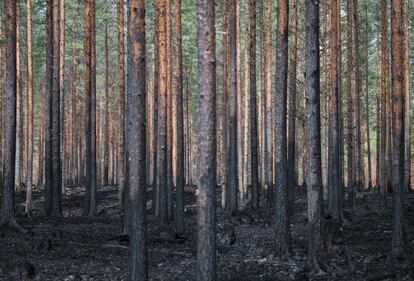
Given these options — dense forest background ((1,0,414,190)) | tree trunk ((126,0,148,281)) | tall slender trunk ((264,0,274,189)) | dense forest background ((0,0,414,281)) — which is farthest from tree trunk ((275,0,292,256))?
dense forest background ((1,0,414,190))

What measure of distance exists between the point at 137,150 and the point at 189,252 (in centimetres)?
545

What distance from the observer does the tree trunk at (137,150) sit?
8.27 metres

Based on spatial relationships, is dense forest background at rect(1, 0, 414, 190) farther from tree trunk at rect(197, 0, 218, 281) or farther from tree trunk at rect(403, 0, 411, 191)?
tree trunk at rect(197, 0, 218, 281)

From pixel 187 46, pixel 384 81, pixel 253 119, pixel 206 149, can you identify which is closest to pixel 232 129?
pixel 253 119

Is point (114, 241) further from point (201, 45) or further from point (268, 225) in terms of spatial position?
point (201, 45)

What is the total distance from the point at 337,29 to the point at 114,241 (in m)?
11.3

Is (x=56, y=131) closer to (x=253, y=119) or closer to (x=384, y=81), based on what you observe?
(x=253, y=119)

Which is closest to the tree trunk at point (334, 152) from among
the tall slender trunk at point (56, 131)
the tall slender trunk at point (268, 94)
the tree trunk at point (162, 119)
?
the tree trunk at point (162, 119)

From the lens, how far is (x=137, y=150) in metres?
8.38

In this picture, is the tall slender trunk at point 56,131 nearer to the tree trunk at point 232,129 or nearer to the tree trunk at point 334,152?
the tree trunk at point 232,129

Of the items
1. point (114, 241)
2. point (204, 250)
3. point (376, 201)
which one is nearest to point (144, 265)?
point (204, 250)

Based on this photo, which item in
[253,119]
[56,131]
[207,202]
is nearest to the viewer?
[207,202]

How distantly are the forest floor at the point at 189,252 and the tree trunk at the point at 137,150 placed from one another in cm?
201

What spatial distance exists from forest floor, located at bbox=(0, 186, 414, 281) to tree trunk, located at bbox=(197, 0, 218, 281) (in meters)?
2.85
